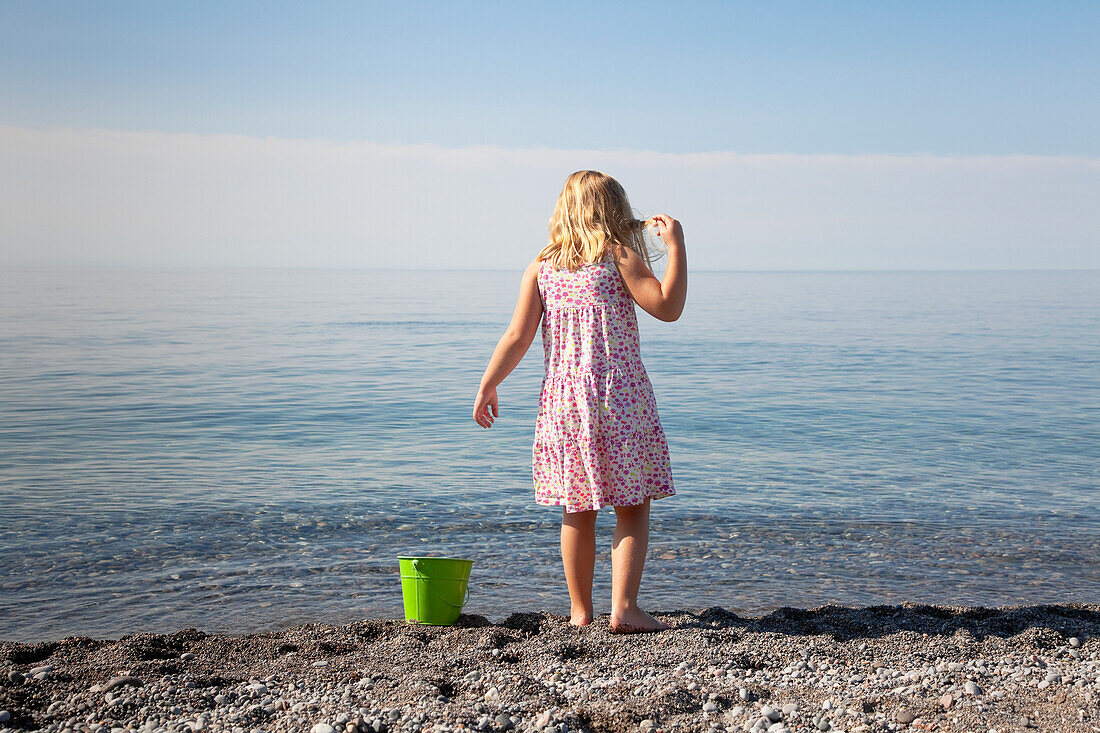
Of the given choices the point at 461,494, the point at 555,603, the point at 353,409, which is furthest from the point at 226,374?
the point at 555,603

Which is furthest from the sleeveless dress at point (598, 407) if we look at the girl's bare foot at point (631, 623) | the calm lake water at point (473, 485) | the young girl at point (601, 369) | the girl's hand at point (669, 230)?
the calm lake water at point (473, 485)

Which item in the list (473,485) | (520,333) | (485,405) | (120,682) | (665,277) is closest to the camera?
(120,682)

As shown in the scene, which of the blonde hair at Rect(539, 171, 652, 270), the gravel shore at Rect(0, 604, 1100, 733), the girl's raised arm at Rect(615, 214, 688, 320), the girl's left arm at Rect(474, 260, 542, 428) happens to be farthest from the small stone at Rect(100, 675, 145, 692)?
the girl's raised arm at Rect(615, 214, 688, 320)

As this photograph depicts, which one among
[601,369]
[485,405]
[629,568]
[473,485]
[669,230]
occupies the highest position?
[669,230]

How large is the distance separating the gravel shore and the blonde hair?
179 cm

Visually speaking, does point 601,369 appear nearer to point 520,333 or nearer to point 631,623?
point 520,333

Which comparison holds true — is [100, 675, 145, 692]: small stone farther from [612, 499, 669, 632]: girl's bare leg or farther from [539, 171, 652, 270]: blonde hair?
[539, 171, 652, 270]: blonde hair

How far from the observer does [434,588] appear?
4.75 meters

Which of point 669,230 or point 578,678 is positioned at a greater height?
point 669,230

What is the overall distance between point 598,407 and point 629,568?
779 millimetres

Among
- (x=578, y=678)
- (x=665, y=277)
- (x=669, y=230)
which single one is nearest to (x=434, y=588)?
(x=578, y=678)

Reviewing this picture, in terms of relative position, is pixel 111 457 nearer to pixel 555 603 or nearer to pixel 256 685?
pixel 555 603

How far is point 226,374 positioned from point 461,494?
435 inches

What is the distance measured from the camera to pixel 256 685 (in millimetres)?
3695
